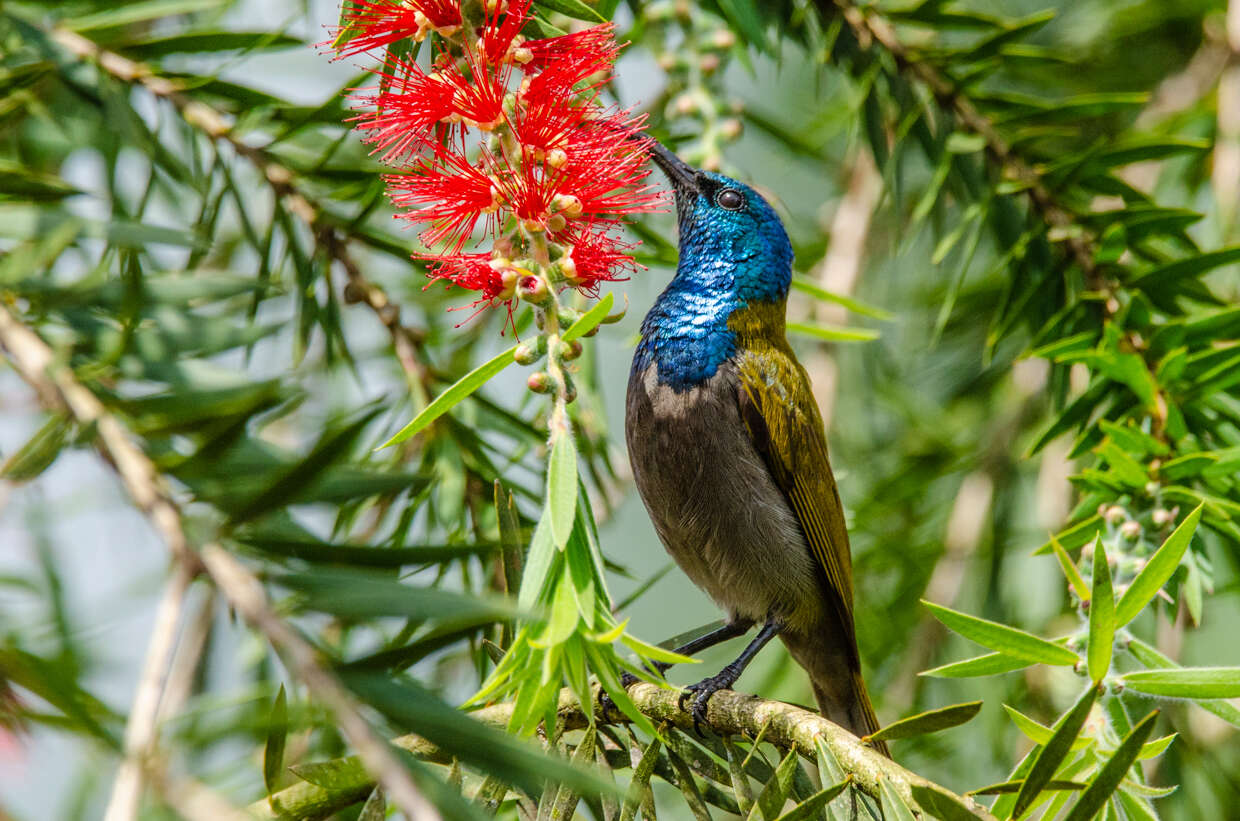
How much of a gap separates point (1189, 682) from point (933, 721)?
0.44m

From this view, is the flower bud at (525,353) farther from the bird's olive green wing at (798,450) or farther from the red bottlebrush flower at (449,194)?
the bird's olive green wing at (798,450)

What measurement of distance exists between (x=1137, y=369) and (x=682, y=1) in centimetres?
127

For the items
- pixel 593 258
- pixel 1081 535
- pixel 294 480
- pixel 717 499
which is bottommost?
pixel 1081 535

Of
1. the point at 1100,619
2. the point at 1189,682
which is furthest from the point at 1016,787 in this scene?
the point at 1189,682

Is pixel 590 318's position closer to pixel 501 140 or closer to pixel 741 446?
pixel 501 140

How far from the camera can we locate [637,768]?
149cm

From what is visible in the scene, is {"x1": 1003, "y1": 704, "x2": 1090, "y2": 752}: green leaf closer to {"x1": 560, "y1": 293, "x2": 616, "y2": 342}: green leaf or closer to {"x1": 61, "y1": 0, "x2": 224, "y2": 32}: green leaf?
{"x1": 560, "y1": 293, "x2": 616, "y2": 342}: green leaf

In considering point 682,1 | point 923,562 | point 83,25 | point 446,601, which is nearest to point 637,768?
point 446,601

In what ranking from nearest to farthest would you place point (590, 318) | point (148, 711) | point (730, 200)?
point (148, 711) < point (590, 318) < point (730, 200)

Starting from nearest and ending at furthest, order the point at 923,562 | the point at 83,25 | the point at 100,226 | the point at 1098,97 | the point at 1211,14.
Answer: the point at 100,226, the point at 83,25, the point at 1098,97, the point at 923,562, the point at 1211,14

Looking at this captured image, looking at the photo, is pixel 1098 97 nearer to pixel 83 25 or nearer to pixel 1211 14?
pixel 1211 14

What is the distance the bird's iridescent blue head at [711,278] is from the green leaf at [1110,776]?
1578 mm

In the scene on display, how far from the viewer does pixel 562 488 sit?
1.24 meters

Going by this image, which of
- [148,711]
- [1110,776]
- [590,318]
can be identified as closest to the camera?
[148,711]
